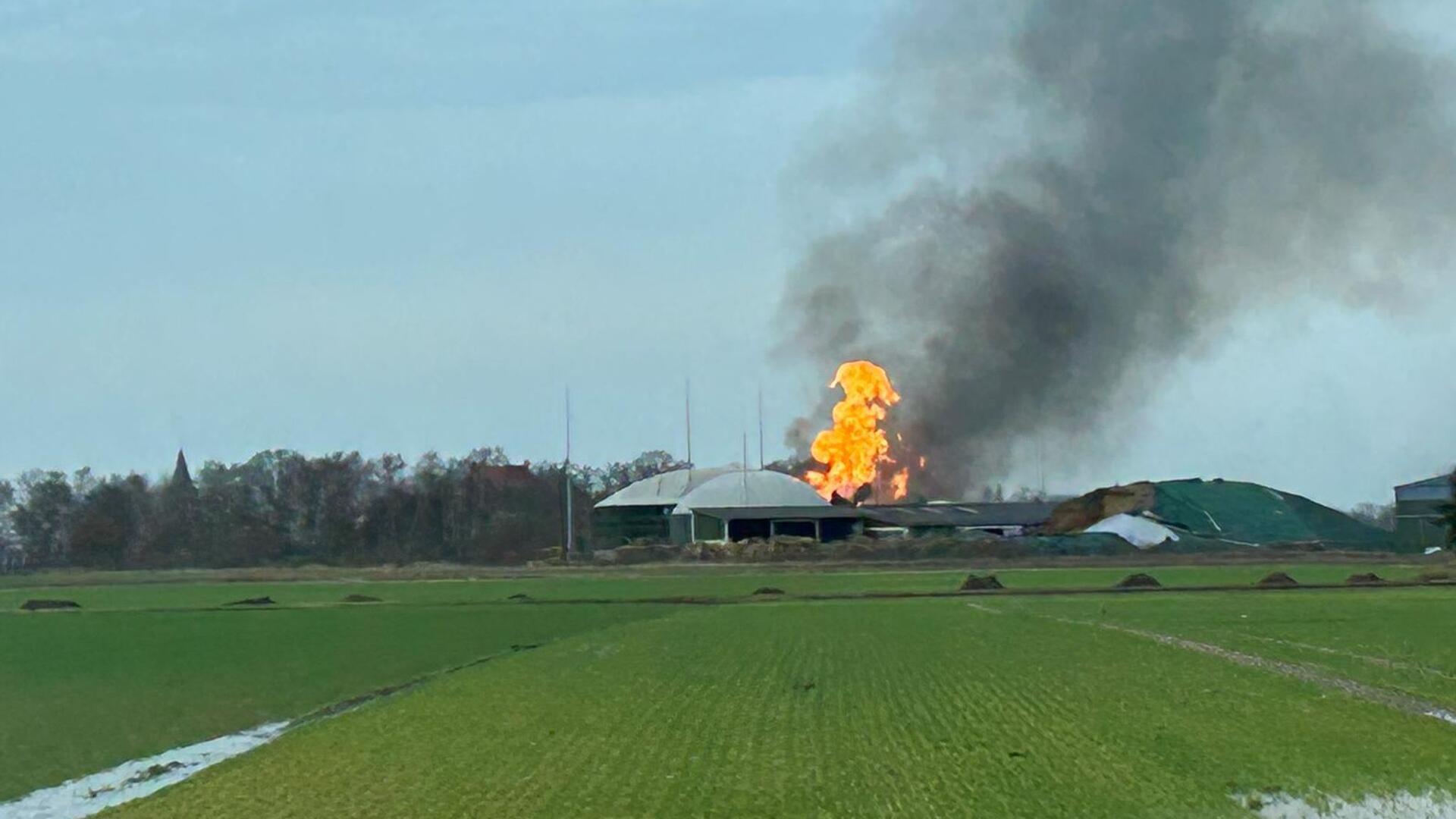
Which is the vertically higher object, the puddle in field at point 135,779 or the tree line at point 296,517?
the tree line at point 296,517

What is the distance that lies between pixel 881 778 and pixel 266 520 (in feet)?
421

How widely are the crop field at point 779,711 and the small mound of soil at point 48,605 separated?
1581 centimetres

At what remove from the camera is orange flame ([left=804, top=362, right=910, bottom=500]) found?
→ 335 ft

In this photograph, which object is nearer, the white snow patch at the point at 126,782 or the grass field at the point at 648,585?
the white snow patch at the point at 126,782

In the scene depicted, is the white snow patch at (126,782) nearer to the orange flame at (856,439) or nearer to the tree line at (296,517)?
the orange flame at (856,439)

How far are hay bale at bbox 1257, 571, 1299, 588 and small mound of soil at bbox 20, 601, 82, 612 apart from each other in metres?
44.1

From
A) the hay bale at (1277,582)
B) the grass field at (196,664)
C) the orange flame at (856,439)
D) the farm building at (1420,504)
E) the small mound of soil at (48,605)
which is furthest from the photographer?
the farm building at (1420,504)

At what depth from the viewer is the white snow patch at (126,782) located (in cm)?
1720

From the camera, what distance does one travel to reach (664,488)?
137 m

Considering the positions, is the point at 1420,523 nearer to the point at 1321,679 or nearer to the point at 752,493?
the point at 752,493

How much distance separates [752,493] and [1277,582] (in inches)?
2441

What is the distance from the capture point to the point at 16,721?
2473 centimetres

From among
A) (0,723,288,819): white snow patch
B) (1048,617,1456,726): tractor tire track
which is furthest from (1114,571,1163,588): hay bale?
(0,723,288,819): white snow patch

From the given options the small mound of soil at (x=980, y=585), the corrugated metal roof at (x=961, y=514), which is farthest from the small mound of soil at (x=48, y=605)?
the corrugated metal roof at (x=961, y=514)
